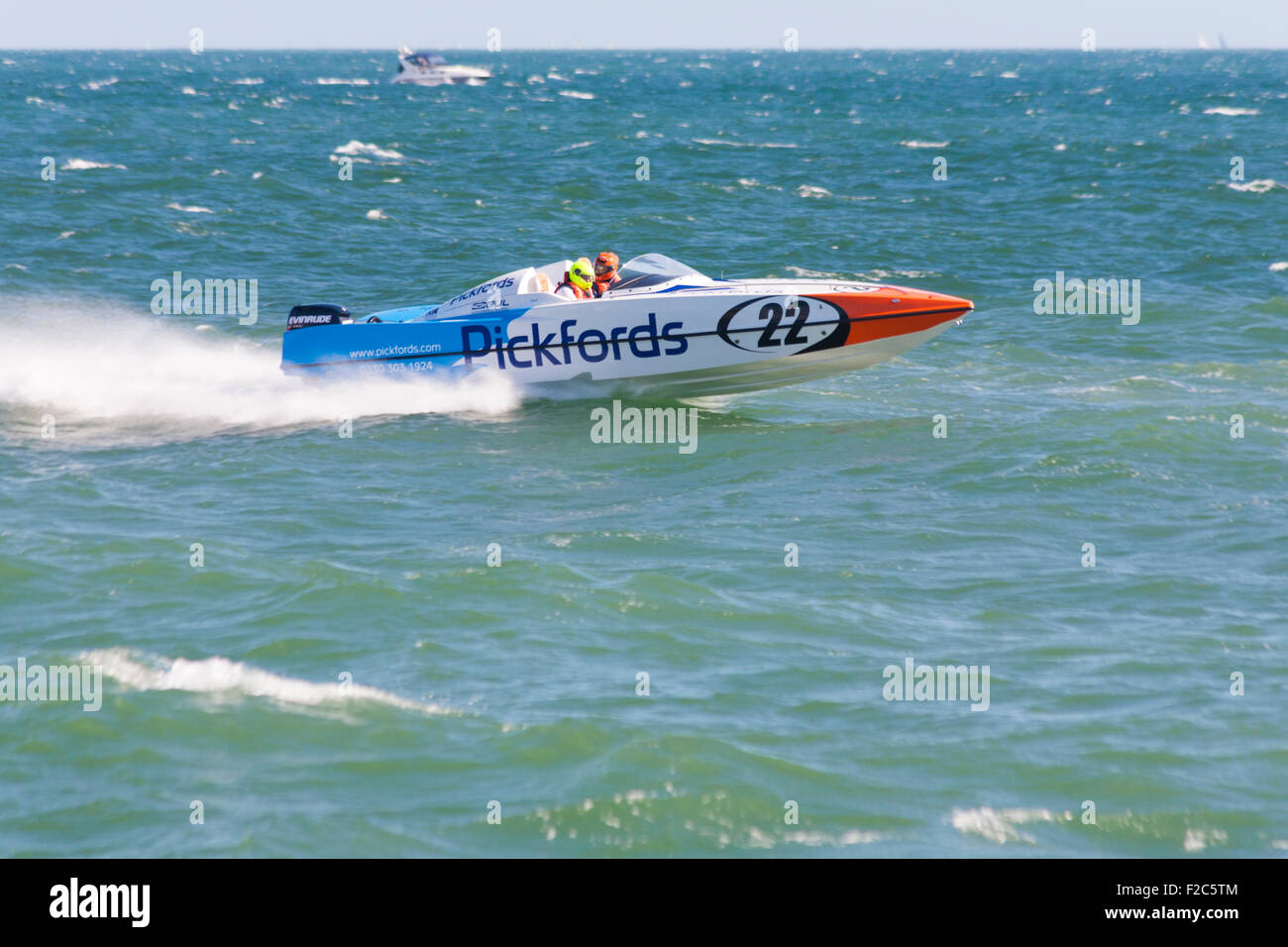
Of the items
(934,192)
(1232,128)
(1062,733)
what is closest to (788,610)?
(1062,733)

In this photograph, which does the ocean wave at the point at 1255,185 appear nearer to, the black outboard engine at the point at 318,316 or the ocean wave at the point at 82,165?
the black outboard engine at the point at 318,316

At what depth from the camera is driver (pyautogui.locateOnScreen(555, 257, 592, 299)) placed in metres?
14.8

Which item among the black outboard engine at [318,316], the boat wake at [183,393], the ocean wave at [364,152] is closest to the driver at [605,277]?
the boat wake at [183,393]

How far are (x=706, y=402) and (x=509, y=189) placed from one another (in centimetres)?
2057

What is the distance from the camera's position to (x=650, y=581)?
977 cm

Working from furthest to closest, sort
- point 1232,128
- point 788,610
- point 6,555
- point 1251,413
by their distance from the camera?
point 1232,128, point 1251,413, point 6,555, point 788,610

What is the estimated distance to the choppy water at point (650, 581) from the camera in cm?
689

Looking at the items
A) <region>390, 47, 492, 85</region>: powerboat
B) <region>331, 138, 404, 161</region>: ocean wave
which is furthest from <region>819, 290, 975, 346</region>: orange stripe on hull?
<region>390, 47, 492, 85</region>: powerboat

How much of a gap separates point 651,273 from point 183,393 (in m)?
5.83

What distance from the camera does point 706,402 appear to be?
1589cm

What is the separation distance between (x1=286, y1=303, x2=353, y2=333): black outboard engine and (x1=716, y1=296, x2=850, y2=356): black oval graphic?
4.47 meters

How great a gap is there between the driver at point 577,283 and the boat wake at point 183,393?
4.07 feet

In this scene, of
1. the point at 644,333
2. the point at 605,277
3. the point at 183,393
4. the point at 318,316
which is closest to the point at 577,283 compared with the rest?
the point at 605,277

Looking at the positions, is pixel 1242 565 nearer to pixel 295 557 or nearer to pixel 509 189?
pixel 295 557
